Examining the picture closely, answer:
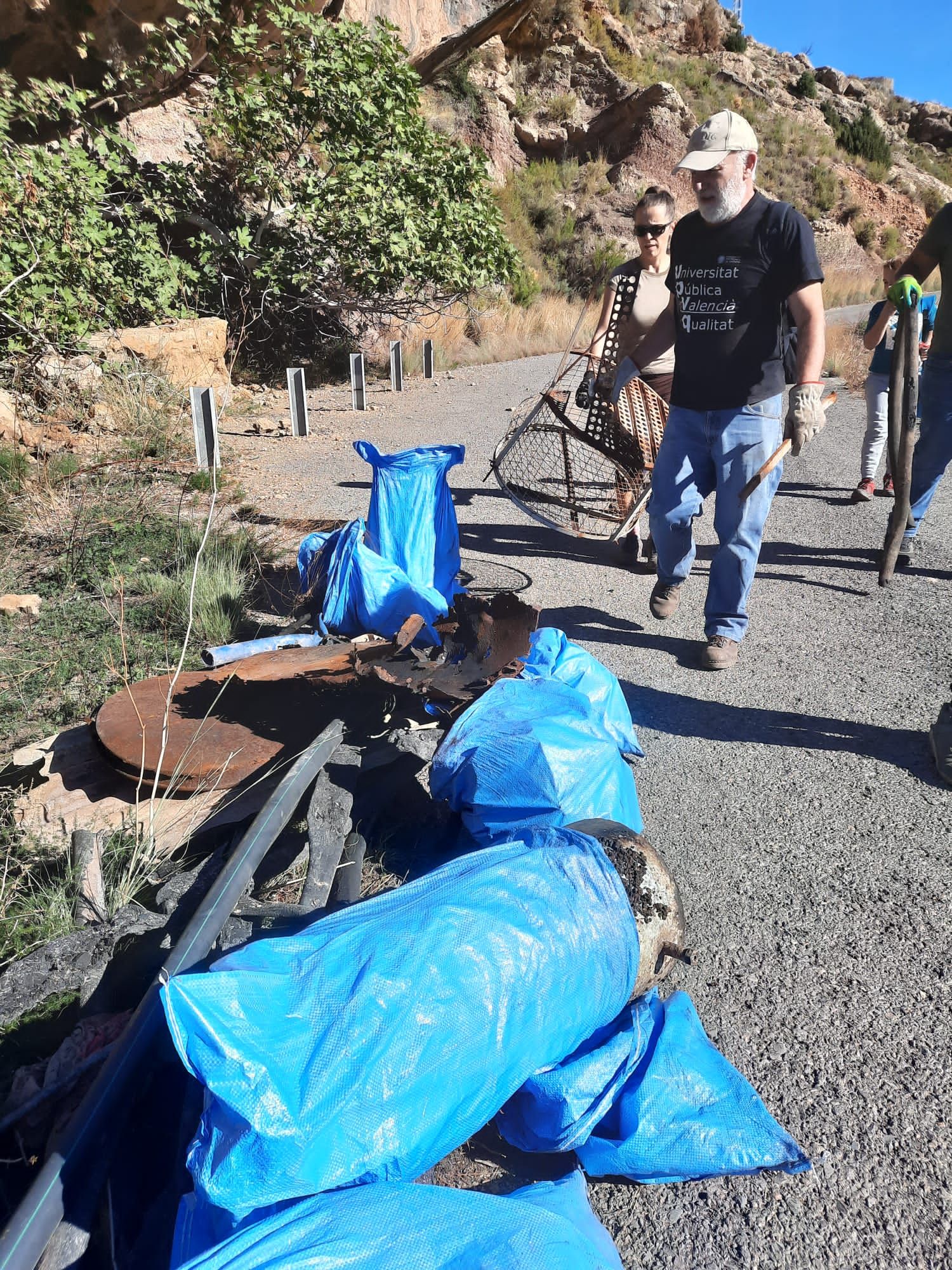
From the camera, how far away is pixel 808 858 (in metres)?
2.55

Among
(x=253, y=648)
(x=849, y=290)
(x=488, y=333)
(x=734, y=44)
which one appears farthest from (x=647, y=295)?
(x=734, y=44)

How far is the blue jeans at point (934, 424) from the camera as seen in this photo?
418 centimetres

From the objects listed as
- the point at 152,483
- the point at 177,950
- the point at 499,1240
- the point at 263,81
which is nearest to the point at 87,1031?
the point at 177,950

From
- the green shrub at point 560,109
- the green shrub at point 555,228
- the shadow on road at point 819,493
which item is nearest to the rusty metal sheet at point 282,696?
the shadow on road at point 819,493

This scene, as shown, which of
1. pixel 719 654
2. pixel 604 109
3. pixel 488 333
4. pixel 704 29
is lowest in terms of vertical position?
pixel 719 654

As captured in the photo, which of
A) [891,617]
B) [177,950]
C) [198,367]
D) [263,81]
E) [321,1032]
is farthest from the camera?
[263,81]

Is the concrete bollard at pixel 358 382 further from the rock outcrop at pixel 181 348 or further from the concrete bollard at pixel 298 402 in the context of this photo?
the rock outcrop at pixel 181 348

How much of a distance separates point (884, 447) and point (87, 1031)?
6409 mm

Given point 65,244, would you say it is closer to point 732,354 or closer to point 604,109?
point 732,354

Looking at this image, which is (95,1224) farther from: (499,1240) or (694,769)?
(694,769)

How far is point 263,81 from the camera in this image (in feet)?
31.1

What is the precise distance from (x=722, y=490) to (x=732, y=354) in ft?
1.90

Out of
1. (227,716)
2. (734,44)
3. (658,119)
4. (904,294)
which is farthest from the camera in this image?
(734,44)

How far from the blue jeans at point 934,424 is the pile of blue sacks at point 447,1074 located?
3.42 m
